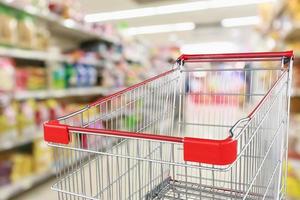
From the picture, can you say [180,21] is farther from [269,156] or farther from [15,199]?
[269,156]

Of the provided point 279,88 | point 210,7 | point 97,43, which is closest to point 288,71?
point 279,88

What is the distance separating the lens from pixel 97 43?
3441mm

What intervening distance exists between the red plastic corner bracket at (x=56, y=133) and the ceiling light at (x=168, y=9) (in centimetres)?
602

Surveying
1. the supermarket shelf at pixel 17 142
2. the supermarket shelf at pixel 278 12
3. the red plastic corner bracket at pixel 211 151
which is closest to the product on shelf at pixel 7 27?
the supermarket shelf at pixel 17 142

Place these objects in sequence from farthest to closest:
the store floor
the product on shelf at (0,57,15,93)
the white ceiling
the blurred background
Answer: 1. the white ceiling
2. the store floor
3. the blurred background
4. the product on shelf at (0,57,15,93)

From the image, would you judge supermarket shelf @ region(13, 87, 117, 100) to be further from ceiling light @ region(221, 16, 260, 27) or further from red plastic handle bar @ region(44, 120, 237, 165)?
ceiling light @ region(221, 16, 260, 27)

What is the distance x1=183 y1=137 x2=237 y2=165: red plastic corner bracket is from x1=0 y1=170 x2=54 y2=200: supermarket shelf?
187 centimetres

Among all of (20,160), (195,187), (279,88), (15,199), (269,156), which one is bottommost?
(15,199)

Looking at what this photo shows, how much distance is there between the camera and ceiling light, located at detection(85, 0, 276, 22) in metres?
6.81

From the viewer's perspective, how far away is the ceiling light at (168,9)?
6811 mm

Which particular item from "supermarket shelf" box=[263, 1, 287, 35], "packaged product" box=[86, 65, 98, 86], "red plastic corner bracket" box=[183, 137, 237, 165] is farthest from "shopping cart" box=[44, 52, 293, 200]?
"supermarket shelf" box=[263, 1, 287, 35]

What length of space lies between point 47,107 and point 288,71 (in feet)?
7.07

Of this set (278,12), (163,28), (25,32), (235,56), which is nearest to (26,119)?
(25,32)

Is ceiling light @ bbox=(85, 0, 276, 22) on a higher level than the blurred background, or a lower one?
higher
